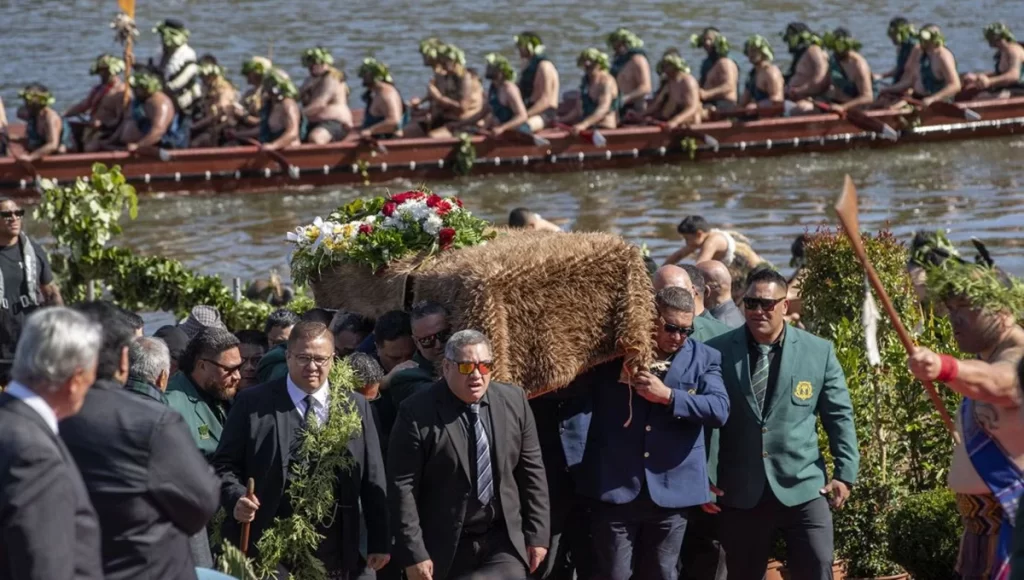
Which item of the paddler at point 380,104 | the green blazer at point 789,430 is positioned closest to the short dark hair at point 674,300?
the green blazer at point 789,430

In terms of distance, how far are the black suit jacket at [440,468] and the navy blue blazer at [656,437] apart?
679 mm

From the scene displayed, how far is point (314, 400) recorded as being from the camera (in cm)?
683

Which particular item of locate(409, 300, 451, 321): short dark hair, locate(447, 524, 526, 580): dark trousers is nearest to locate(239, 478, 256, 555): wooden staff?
locate(447, 524, 526, 580): dark trousers

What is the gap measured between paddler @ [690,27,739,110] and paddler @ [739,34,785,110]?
269 millimetres

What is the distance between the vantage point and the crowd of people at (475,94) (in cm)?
2048

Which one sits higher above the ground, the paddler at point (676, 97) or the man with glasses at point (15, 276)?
the man with glasses at point (15, 276)

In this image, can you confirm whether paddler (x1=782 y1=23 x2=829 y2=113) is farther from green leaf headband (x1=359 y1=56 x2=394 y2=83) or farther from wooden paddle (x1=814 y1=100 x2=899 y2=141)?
green leaf headband (x1=359 y1=56 x2=394 y2=83)

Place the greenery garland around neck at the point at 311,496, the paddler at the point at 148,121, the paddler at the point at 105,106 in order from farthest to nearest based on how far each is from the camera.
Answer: the paddler at the point at 105,106 < the paddler at the point at 148,121 < the greenery garland around neck at the point at 311,496

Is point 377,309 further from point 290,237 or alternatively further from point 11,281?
point 11,281

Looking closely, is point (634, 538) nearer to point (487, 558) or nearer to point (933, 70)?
point (487, 558)

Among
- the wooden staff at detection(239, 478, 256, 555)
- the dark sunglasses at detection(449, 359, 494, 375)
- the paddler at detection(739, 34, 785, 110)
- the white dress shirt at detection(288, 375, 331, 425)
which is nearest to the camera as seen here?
the wooden staff at detection(239, 478, 256, 555)

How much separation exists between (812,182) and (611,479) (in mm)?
14762

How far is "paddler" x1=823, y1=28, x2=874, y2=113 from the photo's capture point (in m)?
22.6

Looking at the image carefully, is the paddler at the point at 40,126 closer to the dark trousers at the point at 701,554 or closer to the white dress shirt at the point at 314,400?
the dark trousers at the point at 701,554
